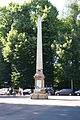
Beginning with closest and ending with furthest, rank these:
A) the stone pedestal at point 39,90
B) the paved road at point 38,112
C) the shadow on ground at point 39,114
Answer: the shadow on ground at point 39,114
the paved road at point 38,112
the stone pedestal at point 39,90

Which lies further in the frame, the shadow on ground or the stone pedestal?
the stone pedestal

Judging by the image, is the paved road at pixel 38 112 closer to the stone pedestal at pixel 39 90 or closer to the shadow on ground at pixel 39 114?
the shadow on ground at pixel 39 114

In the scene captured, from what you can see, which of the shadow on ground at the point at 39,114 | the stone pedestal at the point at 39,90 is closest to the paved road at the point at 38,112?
the shadow on ground at the point at 39,114

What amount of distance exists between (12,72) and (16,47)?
507cm

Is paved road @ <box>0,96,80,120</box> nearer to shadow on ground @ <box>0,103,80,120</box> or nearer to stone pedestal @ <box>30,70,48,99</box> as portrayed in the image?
shadow on ground @ <box>0,103,80,120</box>

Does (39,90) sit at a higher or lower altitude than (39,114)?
higher

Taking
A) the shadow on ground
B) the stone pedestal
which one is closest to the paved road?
the shadow on ground

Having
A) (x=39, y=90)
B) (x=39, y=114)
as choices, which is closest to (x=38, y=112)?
(x=39, y=114)

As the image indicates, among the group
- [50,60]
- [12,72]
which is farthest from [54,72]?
[12,72]

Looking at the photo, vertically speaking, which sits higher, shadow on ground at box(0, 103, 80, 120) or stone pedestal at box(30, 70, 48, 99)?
stone pedestal at box(30, 70, 48, 99)

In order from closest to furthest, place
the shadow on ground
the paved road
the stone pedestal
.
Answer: the shadow on ground
the paved road
the stone pedestal

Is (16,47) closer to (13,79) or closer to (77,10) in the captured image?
(13,79)

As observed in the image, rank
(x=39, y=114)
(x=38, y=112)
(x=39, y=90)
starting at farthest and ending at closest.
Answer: (x=39, y=90)
(x=38, y=112)
(x=39, y=114)

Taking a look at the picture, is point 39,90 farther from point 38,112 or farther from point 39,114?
point 39,114
